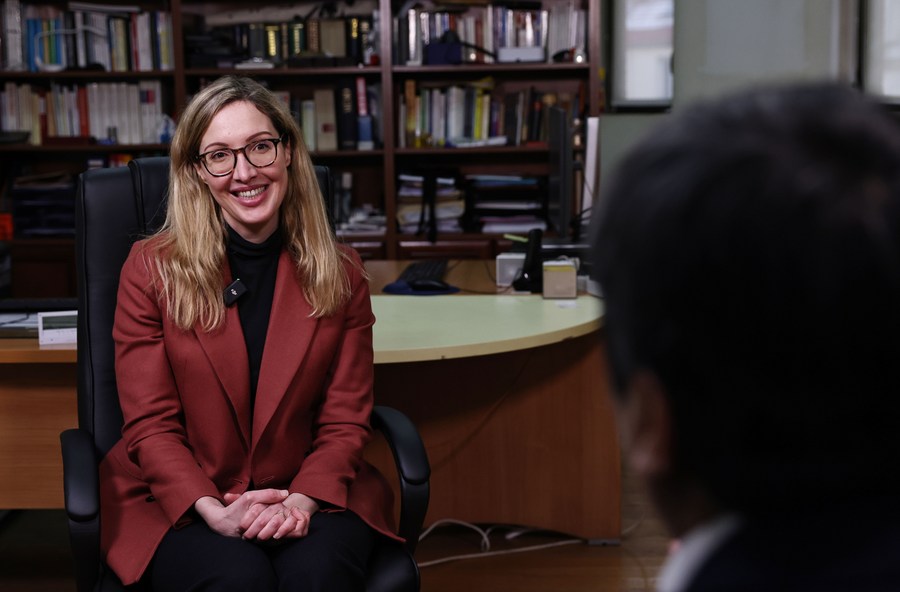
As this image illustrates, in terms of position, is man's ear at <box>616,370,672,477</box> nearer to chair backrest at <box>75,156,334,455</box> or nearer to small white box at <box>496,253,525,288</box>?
chair backrest at <box>75,156,334,455</box>

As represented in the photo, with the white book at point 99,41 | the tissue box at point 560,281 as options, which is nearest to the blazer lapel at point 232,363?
the tissue box at point 560,281

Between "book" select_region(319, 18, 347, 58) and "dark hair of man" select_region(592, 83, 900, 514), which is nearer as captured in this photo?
"dark hair of man" select_region(592, 83, 900, 514)

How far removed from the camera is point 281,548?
64.8 inches

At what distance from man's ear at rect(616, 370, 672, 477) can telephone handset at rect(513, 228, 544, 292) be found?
7.44 ft

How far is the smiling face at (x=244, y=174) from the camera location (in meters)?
1.82

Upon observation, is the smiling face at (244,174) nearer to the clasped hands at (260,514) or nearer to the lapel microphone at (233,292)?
the lapel microphone at (233,292)

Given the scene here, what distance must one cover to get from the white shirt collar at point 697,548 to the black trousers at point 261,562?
1.14 m

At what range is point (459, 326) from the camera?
7.50ft

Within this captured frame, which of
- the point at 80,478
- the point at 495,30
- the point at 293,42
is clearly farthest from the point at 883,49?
the point at 80,478

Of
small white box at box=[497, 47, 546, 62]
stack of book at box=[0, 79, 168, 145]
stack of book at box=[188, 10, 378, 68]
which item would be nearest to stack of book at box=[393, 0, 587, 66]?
small white box at box=[497, 47, 546, 62]

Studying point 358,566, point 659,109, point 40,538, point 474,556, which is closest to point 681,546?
point 358,566

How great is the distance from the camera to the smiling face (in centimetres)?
182

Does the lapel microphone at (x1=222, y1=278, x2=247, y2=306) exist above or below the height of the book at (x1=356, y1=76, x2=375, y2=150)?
below

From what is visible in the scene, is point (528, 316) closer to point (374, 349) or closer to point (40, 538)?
point (374, 349)
